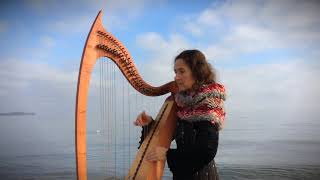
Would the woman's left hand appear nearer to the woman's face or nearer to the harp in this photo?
the harp

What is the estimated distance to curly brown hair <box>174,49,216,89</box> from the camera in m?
2.60

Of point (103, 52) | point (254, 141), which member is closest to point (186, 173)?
point (103, 52)

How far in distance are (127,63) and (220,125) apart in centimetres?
105

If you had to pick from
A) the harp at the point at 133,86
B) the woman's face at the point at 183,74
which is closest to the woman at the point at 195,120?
the woman's face at the point at 183,74

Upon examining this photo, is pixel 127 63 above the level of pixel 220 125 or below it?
above

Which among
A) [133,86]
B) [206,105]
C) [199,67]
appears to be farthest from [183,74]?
[133,86]

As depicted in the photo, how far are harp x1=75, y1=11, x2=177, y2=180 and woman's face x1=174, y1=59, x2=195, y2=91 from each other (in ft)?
1.18

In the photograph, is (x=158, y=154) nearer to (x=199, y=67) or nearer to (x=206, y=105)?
(x=206, y=105)

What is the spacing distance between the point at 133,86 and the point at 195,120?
3.26 feet

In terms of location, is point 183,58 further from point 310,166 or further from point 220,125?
point 310,166

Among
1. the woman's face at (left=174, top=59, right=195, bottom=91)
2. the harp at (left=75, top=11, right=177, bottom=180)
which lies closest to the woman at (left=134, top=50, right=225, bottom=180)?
the woman's face at (left=174, top=59, right=195, bottom=91)

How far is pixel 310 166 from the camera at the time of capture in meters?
10.8

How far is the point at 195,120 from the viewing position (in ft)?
8.18

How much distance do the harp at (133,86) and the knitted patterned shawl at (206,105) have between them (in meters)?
0.35
